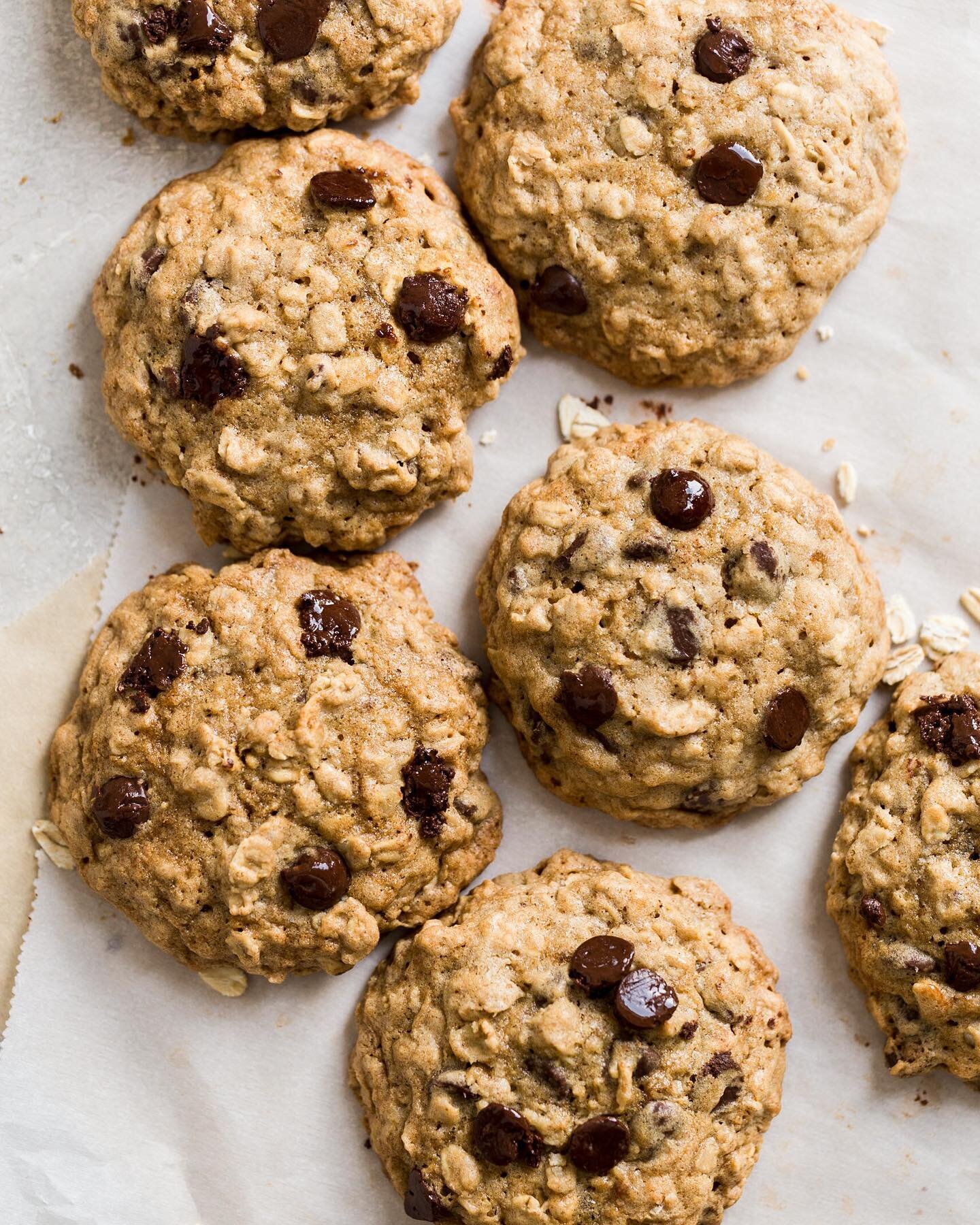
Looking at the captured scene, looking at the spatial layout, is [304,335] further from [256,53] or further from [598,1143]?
[598,1143]

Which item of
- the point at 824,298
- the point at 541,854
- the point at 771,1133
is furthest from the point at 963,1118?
the point at 824,298

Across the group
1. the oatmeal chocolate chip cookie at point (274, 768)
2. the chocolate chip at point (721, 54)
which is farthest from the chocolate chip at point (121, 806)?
the chocolate chip at point (721, 54)

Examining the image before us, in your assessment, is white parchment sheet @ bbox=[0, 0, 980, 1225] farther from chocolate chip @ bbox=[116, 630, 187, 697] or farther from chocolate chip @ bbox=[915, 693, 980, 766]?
chocolate chip @ bbox=[116, 630, 187, 697]

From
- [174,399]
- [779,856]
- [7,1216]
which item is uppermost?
[174,399]

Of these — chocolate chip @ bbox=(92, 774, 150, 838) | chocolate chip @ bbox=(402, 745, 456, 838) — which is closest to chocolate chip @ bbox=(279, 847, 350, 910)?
chocolate chip @ bbox=(402, 745, 456, 838)

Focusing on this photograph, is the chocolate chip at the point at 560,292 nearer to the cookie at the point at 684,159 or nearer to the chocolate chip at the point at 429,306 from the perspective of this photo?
the cookie at the point at 684,159

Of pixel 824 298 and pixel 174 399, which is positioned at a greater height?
pixel 824 298

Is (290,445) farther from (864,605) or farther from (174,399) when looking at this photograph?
(864,605)
